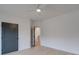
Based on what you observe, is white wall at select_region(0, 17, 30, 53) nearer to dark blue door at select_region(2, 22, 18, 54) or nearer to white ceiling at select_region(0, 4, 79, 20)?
dark blue door at select_region(2, 22, 18, 54)

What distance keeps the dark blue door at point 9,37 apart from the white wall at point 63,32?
2390 mm

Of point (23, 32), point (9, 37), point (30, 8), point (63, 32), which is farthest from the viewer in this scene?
point (23, 32)

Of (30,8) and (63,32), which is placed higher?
(30,8)

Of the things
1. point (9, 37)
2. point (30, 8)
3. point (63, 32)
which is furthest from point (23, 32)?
point (63, 32)

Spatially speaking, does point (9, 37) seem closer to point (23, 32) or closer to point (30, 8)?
point (23, 32)

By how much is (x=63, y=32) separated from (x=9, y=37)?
2.95m

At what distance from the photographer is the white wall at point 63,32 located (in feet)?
Result: 14.0

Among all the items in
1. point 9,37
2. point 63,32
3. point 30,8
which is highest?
point 30,8

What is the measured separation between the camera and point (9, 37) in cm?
463

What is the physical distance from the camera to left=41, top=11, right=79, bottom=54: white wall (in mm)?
4273

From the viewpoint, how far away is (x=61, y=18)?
518 centimetres

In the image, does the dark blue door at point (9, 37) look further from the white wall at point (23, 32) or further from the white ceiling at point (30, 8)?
the white ceiling at point (30, 8)
